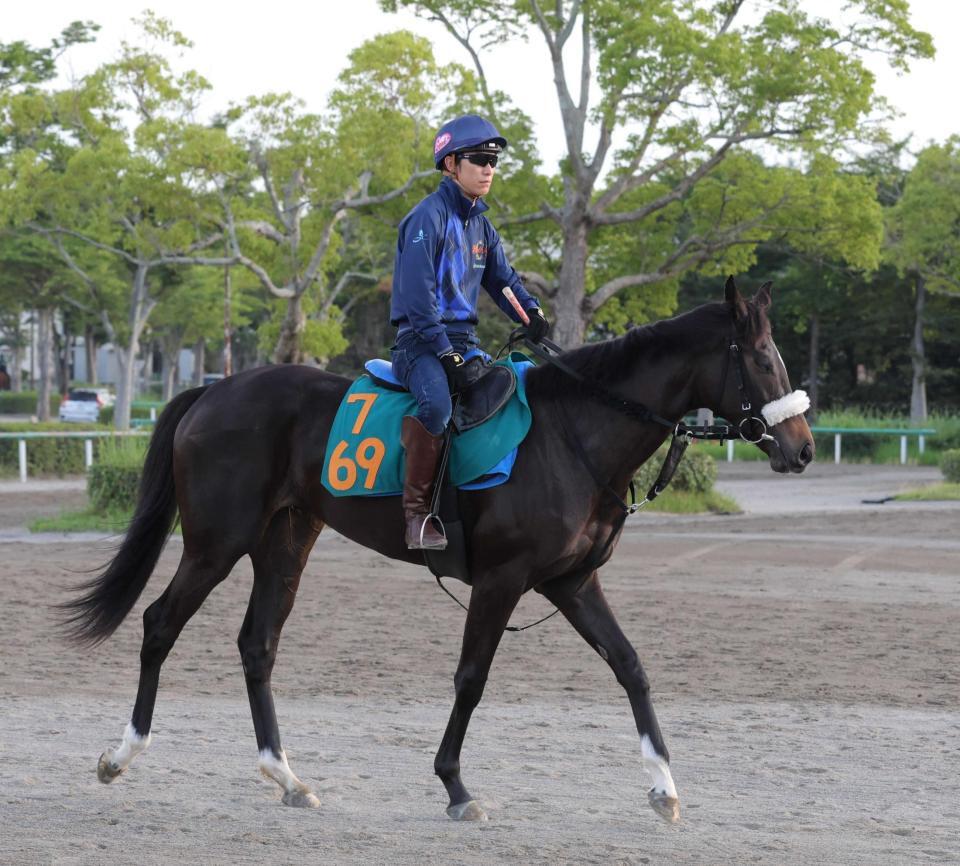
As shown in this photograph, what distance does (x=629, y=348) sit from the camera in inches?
197

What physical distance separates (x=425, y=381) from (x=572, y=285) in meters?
19.6

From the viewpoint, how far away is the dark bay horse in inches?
189

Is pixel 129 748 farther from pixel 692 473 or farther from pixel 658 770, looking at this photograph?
pixel 692 473

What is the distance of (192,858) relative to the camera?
4.11 m

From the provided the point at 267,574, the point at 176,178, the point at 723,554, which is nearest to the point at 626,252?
the point at 176,178

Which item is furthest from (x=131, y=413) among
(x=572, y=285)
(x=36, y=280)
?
(x=572, y=285)

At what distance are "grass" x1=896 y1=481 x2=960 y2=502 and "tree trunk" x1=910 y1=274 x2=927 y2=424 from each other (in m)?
17.6

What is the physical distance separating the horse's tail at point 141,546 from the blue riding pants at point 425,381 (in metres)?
1.18

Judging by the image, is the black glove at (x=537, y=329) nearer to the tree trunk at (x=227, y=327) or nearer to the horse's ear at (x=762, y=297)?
the horse's ear at (x=762, y=297)

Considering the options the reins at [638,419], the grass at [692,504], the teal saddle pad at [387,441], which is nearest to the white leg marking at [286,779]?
the reins at [638,419]

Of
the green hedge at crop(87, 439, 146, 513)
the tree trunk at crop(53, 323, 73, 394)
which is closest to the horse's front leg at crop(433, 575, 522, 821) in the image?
the green hedge at crop(87, 439, 146, 513)

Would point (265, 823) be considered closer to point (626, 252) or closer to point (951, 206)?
point (626, 252)

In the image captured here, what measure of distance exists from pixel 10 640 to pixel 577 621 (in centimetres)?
467

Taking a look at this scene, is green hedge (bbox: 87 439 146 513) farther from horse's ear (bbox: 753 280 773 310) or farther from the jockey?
horse's ear (bbox: 753 280 773 310)
